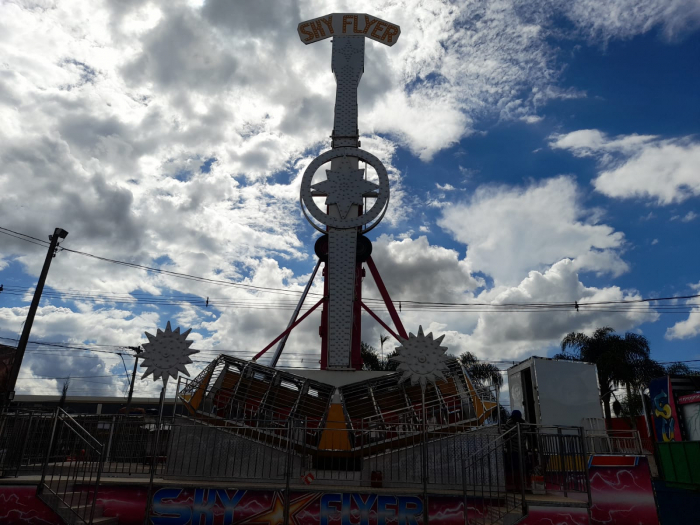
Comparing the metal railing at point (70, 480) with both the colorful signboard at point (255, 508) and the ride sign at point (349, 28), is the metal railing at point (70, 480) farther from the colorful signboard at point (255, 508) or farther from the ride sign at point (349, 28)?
the ride sign at point (349, 28)

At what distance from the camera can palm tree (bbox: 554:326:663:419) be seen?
1540 inches

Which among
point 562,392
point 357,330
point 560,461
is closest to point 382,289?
point 357,330

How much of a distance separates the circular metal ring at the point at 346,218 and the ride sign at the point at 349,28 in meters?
6.93

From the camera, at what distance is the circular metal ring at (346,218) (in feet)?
65.6

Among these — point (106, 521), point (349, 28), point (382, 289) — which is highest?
point (349, 28)

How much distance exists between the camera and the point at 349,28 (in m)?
23.9

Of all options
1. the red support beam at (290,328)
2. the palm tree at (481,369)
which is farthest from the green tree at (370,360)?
the red support beam at (290,328)

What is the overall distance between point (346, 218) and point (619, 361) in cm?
3021

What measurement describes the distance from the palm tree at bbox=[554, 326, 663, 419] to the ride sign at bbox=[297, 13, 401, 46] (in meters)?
28.1

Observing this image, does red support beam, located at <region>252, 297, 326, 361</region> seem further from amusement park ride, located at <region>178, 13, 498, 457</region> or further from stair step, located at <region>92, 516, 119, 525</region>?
stair step, located at <region>92, 516, 119, 525</region>

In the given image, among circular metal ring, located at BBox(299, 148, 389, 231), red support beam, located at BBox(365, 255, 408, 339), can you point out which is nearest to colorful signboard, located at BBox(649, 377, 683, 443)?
red support beam, located at BBox(365, 255, 408, 339)

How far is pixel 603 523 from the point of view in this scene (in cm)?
1230

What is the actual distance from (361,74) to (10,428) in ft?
61.5

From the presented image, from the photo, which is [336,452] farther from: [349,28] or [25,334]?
[349,28]
